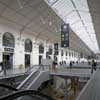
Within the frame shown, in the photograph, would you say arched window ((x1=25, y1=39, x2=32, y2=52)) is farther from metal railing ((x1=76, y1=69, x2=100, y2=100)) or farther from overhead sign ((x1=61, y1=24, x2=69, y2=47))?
metal railing ((x1=76, y1=69, x2=100, y2=100))

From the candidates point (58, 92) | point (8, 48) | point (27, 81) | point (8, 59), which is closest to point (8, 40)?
point (8, 48)

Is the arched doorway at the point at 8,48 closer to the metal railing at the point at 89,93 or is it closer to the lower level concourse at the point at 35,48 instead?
the lower level concourse at the point at 35,48

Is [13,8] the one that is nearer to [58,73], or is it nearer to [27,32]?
[27,32]

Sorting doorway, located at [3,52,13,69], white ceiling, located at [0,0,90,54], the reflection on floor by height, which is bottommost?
the reflection on floor

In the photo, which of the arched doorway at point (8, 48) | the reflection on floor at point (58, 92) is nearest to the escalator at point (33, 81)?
the reflection on floor at point (58, 92)

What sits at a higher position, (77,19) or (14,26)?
(77,19)

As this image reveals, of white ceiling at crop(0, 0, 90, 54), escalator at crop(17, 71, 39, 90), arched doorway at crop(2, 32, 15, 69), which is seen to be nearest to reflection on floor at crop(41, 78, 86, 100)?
escalator at crop(17, 71, 39, 90)

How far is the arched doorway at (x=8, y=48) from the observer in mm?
21077

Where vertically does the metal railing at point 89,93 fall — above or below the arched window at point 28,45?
below

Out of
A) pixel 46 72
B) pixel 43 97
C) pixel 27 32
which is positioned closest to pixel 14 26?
pixel 27 32

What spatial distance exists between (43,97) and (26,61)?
950 inches

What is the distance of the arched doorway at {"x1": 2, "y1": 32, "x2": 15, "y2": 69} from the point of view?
2108 cm

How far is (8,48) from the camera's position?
21.6 meters

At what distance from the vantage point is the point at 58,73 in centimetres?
1628
